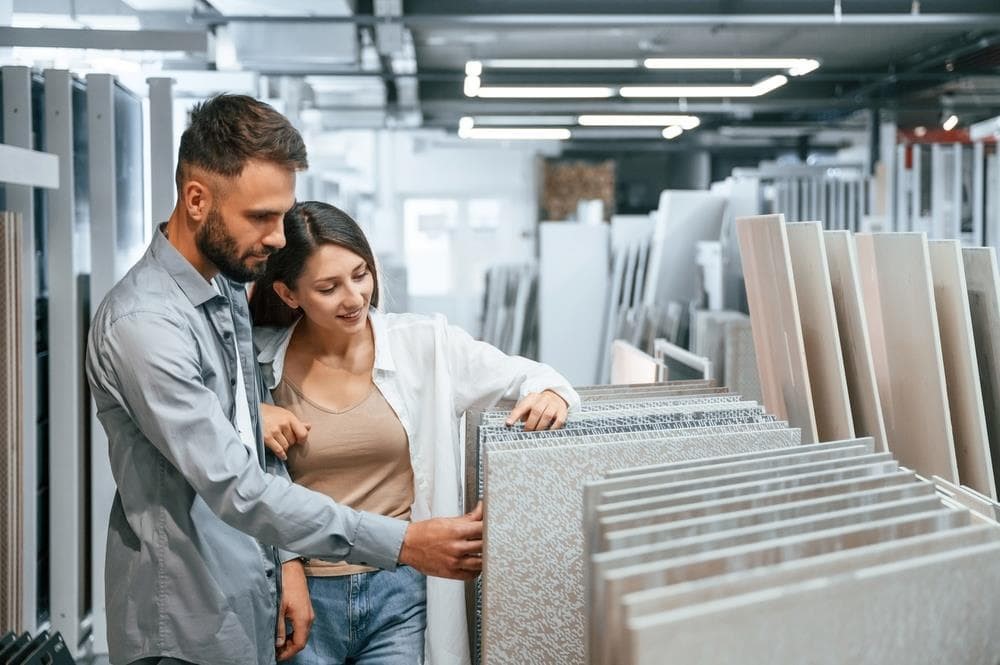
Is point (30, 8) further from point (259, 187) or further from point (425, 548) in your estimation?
point (425, 548)

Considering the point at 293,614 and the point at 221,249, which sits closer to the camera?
the point at 221,249

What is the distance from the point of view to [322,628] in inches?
74.0

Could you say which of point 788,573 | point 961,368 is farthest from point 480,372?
point 788,573

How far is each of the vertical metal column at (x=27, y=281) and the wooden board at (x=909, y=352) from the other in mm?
2271

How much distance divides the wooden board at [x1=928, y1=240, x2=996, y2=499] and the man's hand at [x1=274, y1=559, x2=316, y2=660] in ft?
3.80

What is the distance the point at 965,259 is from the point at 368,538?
110 cm

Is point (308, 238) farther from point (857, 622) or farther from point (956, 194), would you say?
point (956, 194)

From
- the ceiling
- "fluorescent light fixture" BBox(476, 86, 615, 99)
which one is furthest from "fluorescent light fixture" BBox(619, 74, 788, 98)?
"fluorescent light fixture" BBox(476, 86, 615, 99)

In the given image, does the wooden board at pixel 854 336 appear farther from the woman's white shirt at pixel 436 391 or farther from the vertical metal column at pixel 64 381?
the vertical metal column at pixel 64 381

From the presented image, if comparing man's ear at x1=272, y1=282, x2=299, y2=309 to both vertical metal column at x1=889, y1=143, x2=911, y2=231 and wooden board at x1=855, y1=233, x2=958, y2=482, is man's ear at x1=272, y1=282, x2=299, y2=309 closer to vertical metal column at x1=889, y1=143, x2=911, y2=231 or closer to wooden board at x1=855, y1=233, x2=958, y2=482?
wooden board at x1=855, y1=233, x2=958, y2=482

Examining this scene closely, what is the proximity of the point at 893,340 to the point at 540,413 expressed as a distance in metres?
0.63

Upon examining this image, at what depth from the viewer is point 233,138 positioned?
5.04 feet

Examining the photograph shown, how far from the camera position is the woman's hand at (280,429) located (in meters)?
1.78

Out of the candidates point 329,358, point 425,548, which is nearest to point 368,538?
point 425,548
